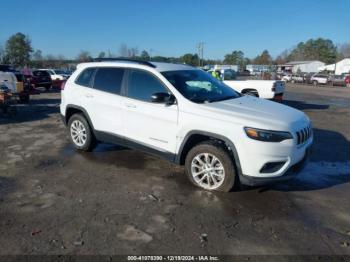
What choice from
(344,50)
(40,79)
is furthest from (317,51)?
(40,79)

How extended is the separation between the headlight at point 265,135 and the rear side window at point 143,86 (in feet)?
5.16

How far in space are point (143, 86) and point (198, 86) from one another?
3.06ft

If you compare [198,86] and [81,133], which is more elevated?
[198,86]

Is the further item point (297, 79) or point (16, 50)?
point (16, 50)

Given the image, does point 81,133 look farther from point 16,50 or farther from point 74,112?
point 16,50

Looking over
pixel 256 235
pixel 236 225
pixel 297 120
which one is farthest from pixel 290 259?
pixel 297 120

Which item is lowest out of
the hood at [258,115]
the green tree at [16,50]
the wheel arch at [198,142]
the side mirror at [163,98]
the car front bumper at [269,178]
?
the car front bumper at [269,178]

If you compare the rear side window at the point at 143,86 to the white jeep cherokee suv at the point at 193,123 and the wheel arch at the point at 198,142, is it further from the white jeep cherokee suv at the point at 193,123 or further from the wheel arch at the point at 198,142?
the wheel arch at the point at 198,142

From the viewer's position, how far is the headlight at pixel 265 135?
14.7 feet

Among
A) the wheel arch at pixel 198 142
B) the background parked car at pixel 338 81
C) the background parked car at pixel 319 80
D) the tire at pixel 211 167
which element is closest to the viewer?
the wheel arch at pixel 198 142

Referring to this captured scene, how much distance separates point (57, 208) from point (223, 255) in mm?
2271

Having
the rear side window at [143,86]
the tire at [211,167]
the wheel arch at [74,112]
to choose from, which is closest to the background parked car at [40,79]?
the wheel arch at [74,112]

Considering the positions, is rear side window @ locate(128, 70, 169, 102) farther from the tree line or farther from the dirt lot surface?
the tree line

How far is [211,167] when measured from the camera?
496cm
